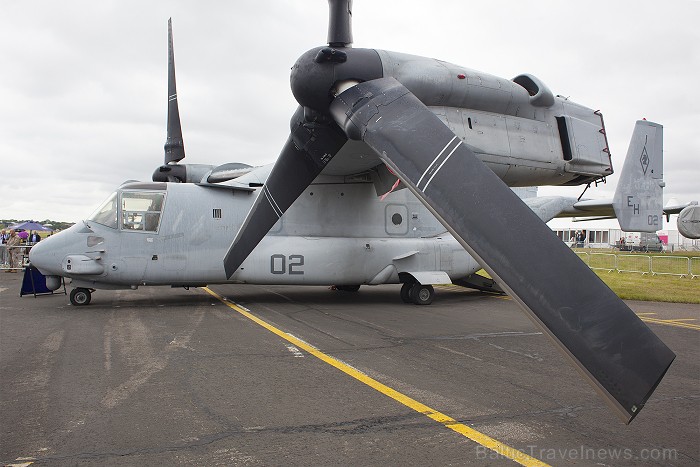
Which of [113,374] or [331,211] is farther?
[331,211]

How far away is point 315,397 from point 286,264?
6.98 metres

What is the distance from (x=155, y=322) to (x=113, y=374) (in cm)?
356

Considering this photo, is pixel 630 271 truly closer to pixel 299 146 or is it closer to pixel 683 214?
pixel 683 214

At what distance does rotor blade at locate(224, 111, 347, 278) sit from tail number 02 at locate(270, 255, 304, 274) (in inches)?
96.5

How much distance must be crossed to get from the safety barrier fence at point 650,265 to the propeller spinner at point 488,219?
1587cm

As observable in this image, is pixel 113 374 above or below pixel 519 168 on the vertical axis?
below

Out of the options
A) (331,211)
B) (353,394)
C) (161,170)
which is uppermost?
(161,170)

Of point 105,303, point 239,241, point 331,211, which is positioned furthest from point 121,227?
point 331,211

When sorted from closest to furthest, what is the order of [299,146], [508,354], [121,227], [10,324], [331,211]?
[508,354]
[299,146]
[10,324]
[121,227]
[331,211]

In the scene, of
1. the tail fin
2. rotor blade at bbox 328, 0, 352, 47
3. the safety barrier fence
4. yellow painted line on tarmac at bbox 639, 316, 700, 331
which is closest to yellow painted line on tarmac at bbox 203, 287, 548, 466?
rotor blade at bbox 328, 0, 352, 47

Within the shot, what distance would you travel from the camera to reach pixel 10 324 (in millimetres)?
8820

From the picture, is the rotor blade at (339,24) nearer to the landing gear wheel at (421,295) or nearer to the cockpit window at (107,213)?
the landing gear wheel at (421,295)

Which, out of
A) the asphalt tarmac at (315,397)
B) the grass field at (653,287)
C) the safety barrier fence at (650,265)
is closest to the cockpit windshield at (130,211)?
the asphalt tarmac at (315,397)

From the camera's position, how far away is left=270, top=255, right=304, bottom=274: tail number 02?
1158cm
